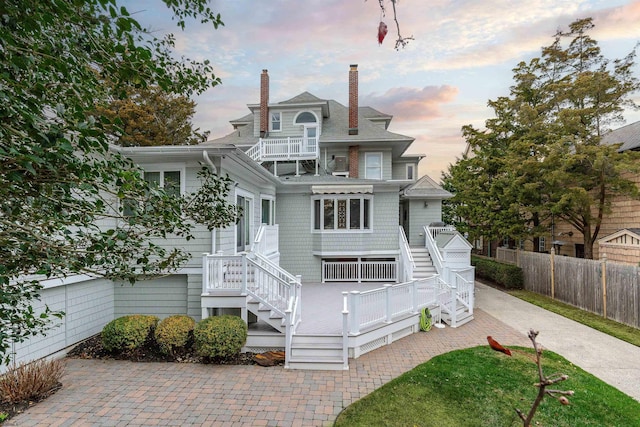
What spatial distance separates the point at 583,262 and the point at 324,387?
441 inches

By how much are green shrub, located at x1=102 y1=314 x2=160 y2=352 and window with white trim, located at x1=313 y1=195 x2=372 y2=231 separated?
8456 mm

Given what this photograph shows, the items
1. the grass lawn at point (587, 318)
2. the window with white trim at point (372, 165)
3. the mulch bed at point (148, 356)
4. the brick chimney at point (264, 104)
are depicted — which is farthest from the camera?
the brick chimney at point (264, 104)

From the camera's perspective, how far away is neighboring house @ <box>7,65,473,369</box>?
26.9 feet

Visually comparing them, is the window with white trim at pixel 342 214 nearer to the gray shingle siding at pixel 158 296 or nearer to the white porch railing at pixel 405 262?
the white porch railing at pixel 405 262

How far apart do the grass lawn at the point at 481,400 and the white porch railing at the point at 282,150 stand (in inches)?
509

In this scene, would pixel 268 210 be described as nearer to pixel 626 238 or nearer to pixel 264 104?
pixel 264 104

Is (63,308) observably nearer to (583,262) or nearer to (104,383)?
(104,383)

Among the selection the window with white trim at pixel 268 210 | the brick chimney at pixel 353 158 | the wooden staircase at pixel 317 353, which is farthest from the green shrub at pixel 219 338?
the brick chimney at pixel 353 158

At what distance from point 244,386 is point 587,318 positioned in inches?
446

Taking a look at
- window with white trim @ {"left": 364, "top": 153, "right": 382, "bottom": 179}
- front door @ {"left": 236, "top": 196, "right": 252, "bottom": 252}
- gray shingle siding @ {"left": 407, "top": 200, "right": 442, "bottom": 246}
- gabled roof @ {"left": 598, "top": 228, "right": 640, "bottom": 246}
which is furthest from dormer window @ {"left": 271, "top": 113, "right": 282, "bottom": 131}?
gabled roof @ {"left": 598, "top": 228, "right": 640, "bottom": 246}

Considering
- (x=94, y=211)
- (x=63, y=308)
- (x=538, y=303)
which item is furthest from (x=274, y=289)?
(x=538, y=303)

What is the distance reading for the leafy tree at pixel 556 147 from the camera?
1371 cm

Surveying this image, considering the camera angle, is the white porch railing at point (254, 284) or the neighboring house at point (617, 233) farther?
the neighboring house at point (617, 233)

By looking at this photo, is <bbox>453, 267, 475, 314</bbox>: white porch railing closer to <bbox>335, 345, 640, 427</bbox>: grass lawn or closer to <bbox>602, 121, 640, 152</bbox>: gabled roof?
<bbox>335, 345, 640, 427</bbox>: grass lawn
